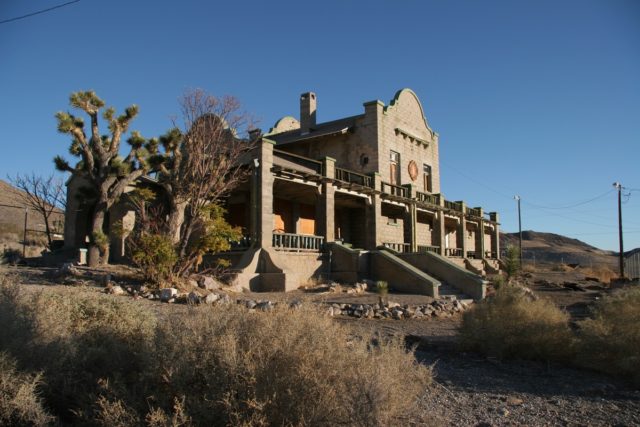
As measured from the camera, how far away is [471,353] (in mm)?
9320

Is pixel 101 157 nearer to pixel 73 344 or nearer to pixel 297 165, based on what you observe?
pixel 297 165

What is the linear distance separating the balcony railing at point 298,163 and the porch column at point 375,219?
3.44m

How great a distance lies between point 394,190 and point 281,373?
24.2 meters

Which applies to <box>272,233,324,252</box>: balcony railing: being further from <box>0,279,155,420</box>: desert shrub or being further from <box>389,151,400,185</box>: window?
<box>0,279,155,420</box>: desert shrub

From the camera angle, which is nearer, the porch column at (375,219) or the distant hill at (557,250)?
the porch column at (375,219)

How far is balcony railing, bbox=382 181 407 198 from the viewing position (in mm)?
26438

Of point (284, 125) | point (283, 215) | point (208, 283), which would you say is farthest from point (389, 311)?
point (284, 125)

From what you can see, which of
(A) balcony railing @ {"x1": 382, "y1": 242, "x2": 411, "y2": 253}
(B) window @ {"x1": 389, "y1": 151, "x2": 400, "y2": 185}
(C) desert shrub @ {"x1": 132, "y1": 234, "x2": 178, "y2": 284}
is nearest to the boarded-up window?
(A) balcony railing @ {"x1": 382, "y1": 242, "x2": 411, "y2": 253}

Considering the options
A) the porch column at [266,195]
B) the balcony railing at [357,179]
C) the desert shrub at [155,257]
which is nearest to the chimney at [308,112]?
the balcony railing at [357,179]

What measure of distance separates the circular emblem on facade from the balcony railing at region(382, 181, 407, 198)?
3196 mm

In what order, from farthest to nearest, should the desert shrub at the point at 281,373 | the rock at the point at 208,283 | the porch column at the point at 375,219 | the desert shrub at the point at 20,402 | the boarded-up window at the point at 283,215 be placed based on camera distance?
the boarded-up window at the point at 283,215, the porch column at the point at 375,219, the rock at the point at 208,283, the desert shrub at the point at 20,402, the desert shrub at the point at 281,373

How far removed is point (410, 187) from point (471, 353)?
19.5m

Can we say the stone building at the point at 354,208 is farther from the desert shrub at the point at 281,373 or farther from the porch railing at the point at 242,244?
the desert shrub at the point at 281,373

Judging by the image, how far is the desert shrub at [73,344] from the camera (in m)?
4.98
